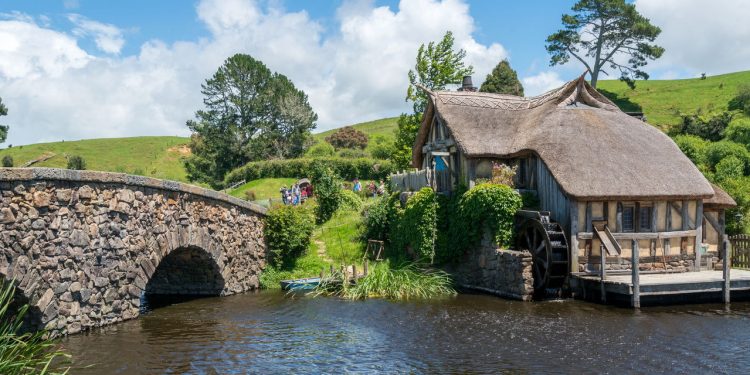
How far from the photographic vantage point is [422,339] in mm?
15477

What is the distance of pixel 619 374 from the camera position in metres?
12.3

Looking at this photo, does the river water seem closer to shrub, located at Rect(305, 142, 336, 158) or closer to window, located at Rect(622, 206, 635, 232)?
window, located at Rect(622, 206, 635, 232)

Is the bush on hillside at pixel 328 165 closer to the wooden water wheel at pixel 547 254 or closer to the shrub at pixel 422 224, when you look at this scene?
the shrub at pixel 422 224

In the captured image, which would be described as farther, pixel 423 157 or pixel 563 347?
pixel 423 157

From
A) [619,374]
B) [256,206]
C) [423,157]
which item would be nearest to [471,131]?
[423,157]

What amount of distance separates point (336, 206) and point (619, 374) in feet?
68.5

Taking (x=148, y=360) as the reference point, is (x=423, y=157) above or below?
above

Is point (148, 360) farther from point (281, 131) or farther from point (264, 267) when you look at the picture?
point (281, 131)

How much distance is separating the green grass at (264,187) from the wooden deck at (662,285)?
1189 inches

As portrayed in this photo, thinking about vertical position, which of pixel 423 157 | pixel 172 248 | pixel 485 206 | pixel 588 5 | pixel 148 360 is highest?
pixel 588 5

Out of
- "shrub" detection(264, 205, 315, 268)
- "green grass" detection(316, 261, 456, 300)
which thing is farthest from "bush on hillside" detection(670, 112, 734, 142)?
"shrub" detection(264, 205, 315, 268)

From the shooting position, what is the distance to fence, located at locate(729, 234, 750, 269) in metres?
23.7

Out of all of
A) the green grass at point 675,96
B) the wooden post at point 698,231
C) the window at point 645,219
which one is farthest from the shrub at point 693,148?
the window at point 645,219

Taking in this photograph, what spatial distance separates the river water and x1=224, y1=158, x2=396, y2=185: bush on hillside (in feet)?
99.6
